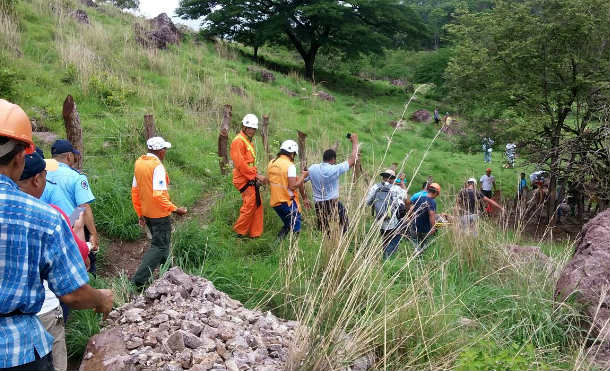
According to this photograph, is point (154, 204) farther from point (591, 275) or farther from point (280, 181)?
point (591, 275)

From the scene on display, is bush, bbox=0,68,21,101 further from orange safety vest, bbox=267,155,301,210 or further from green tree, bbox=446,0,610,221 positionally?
green tree, bbox=446,0,610,221

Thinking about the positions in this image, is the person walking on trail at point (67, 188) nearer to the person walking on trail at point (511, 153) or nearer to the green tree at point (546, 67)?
the green tree at point (546, 67)

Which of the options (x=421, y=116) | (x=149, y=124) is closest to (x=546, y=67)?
(x=421, y=116)

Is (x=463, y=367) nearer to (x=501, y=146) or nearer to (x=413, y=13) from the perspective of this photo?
(x=501, y=146)

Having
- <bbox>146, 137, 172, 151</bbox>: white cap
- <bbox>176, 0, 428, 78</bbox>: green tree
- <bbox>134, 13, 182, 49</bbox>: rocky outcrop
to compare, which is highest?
<bbox>176, 0, 428, 78</bbox>: green tree

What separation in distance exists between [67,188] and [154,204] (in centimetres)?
92

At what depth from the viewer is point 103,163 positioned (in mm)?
6770

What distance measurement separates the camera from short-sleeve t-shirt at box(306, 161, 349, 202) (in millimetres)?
5441

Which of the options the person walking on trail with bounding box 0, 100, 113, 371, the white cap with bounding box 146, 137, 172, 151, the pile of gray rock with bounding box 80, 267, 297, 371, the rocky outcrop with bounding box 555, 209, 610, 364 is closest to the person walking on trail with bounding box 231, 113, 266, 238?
the white cap with bounding box 146, 137, 172, 151

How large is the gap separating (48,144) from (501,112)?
1058 cm

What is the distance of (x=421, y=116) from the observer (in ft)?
64.9

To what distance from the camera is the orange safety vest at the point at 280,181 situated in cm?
548

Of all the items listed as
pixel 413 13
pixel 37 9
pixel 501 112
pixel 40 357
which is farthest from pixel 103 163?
pixel 413 13

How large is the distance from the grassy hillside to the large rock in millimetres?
167
